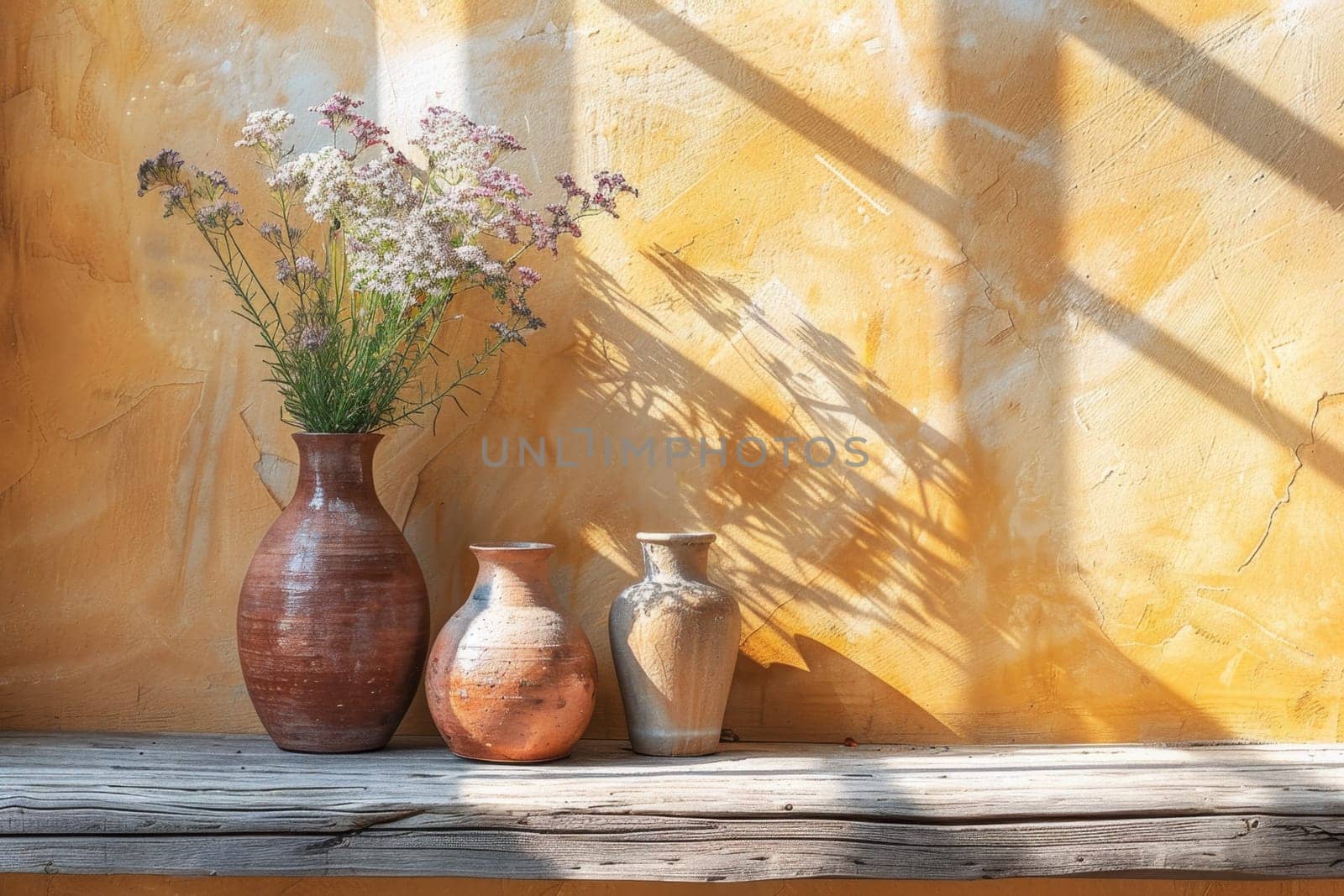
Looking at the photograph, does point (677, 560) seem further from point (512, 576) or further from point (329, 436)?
point (329, 436)

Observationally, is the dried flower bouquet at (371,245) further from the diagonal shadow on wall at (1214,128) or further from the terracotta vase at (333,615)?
the diagonal shadow on wall at (1214,128)

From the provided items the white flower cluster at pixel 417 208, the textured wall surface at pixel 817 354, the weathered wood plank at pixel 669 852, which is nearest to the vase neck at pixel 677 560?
the textured wall surface at pixel 817 354

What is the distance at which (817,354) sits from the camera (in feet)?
6.87

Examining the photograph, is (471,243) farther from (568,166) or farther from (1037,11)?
(1037,11)

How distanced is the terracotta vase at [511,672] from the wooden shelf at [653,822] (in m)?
0.05

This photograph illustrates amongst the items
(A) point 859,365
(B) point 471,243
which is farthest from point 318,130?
(A) point 859,365

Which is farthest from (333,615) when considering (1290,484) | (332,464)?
(1290,484)

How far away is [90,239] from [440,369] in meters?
0.70

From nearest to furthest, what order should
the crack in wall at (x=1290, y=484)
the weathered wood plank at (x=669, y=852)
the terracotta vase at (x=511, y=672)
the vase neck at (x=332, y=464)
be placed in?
the weathered wood plank at (x=669, y=852) → the terracotta vase at (x=511, y=672) → the vase neck at (x=332, y=464) → the crack in wall at (x=1290, y=484)

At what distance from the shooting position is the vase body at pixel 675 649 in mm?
1868

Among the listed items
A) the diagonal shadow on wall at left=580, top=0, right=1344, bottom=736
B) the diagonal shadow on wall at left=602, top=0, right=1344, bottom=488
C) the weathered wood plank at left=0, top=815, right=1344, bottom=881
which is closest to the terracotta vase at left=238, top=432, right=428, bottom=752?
the weathered wood plank at left=0, top=815, right=1344, bottom=881

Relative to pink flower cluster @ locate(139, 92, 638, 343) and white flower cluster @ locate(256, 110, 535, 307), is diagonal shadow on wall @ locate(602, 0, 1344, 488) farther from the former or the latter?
white flower cluster @ locate(256, 110, 535, 307)

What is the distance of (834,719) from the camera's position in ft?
6.82

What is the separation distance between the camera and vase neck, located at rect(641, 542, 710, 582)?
1.92m
